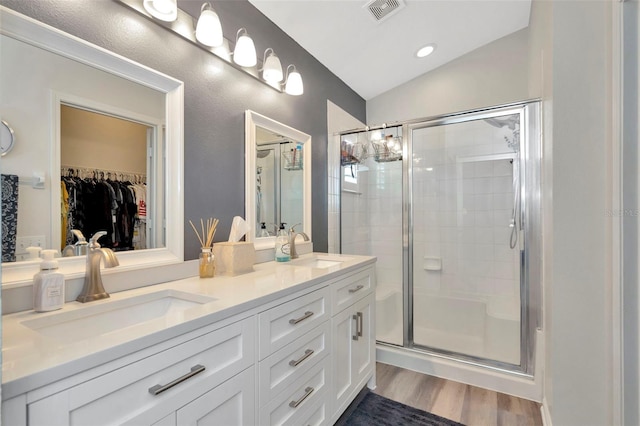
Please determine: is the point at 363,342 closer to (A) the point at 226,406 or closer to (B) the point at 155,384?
(A) the point at 226,406

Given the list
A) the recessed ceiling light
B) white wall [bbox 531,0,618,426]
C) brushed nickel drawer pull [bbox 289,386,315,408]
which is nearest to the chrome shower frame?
white wall [bbox 531,0,618,426]

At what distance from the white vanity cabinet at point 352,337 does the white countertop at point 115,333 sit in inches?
12.6

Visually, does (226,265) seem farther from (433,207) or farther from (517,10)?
(517,10)

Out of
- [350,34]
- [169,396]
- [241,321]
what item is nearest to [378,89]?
[350,34]

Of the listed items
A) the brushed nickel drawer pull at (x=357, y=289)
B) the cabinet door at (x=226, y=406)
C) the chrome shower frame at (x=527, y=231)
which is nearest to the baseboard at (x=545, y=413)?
the chrome shower frame at (x=527, y=231)

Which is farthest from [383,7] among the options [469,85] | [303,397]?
[303,397]

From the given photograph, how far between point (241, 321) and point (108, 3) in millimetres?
1260

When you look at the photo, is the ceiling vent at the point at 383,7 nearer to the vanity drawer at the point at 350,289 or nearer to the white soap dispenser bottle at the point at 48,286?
the vanity drawer at the point at 350,289

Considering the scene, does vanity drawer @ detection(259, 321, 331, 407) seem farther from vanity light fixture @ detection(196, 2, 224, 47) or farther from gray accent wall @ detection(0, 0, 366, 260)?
vanity light fixture @ detection(196, 2, 224, 47)

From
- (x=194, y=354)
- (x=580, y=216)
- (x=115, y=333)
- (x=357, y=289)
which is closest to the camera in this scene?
(x=115, y=333)

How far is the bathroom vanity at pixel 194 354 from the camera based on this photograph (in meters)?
0.60

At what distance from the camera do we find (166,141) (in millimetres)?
1329

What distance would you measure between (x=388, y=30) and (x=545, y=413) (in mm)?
2639

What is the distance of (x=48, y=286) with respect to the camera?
0.89m
